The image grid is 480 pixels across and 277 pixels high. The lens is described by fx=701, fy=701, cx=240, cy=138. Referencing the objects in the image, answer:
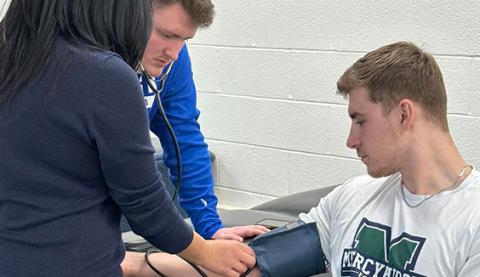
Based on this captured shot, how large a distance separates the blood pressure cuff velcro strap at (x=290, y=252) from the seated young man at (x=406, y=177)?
2.8 inches

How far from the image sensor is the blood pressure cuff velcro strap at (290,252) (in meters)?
1.59

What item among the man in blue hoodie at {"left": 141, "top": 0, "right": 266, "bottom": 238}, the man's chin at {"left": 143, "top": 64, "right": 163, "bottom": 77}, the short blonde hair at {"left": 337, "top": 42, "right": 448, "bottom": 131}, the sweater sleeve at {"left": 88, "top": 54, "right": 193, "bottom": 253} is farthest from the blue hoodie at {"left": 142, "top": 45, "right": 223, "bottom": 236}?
the sweater sleeve at {"left": 88, "top": 54, "right": 193, "bottom": 253}

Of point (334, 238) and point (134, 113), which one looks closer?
point (134, 113)

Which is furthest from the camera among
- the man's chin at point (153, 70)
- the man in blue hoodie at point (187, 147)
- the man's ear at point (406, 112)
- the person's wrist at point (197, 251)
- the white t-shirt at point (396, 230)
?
the man in blue hoodie at point (187, 147)

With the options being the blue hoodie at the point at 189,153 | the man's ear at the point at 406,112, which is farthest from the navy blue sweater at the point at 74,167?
the blue hoodie at the point at 189,153

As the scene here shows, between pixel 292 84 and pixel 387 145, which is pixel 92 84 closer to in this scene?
pixel 387 145

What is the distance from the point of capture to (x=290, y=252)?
1601 mm

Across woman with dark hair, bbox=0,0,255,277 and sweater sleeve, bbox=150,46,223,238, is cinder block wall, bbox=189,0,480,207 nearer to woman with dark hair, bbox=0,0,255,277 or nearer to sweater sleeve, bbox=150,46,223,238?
sweater sleeve, bbox=150,46,223,238

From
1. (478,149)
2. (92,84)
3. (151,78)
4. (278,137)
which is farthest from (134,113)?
(278,137)

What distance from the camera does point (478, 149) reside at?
2406mm

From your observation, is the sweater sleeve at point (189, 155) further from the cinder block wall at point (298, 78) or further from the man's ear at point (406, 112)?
the cinder block wall at point (298, 78)

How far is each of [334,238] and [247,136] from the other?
1457 millimetres

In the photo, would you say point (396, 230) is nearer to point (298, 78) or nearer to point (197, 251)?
point (197, 251)

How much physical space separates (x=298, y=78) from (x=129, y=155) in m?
1.81
